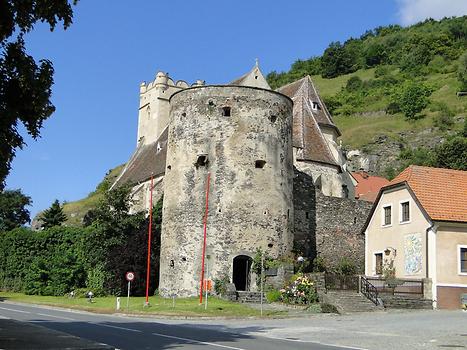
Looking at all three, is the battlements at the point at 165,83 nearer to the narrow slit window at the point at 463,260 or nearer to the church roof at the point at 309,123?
the church roof at the point at 309,123

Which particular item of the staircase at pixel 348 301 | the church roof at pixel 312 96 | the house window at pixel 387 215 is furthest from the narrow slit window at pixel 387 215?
the church roof at pixel 312 96

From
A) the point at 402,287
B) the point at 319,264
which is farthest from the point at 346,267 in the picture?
the point at 402,287

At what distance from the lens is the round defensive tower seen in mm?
37188

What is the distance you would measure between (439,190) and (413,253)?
3.73m

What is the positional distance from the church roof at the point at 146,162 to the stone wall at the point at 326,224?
43.2ft

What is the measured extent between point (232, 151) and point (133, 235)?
9.85 metres

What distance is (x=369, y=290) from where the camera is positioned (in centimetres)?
3094

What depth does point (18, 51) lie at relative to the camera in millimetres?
12836

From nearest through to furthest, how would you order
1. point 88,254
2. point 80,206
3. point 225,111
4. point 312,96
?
point 225,111 → point 88,254 → point 312,96 → point 80,206

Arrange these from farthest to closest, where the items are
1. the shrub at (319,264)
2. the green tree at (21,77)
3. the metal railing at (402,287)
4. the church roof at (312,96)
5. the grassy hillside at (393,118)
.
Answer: the grassy hillside at (393,118) → the church roof at (312,96) → the shrub at (319,264) → the metal railing at (402,287) → the green tree at (21,77)

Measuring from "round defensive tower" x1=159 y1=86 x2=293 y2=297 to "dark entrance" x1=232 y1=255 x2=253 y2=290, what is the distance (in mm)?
59

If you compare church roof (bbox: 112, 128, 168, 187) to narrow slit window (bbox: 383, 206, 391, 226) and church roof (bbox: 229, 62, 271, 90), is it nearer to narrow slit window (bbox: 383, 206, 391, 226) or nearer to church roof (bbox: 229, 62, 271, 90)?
church roof (bbox: 229, 62, 271, 90)

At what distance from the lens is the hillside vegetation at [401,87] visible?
9769cm

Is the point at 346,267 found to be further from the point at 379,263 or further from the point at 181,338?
the point at 181,338
